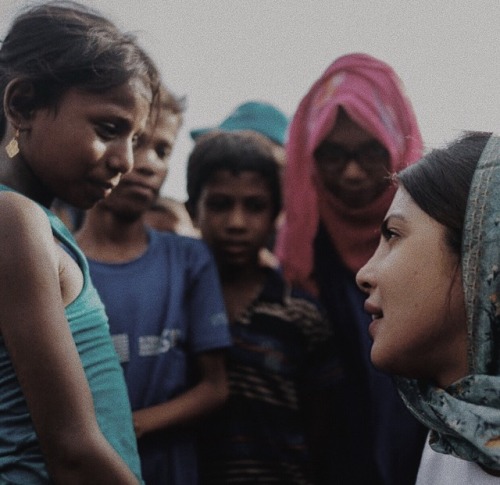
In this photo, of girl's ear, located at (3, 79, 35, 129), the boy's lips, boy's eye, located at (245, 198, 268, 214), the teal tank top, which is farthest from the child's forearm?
girl's ear, located at (3, 79, 35, 129)

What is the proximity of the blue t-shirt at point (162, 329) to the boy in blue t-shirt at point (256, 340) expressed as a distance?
0.67 ft

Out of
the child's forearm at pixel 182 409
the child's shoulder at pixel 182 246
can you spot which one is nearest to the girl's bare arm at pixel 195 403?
the child's forearm at pixel 182 409

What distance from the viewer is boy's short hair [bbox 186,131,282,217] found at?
9.84 ft

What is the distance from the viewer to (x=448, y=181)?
5.17 feet

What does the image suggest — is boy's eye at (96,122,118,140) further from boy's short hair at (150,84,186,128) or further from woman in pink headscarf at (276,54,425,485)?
woman in pink headscarf at (276,54,425,485)

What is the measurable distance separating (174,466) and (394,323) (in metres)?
1.08

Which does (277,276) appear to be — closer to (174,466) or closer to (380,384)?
(380,384)

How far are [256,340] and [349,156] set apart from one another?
87 centimetres

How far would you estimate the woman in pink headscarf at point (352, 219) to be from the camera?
8.63 feet

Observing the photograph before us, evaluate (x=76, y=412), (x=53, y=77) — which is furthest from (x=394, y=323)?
(x=53, y=77)

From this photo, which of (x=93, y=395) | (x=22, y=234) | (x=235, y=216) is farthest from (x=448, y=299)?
(x=235, y=216)

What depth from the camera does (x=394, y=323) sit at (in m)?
1.58

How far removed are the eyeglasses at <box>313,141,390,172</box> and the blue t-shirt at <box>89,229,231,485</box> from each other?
786 millimetres

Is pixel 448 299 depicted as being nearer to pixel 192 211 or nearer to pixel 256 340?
pixel 256 340
